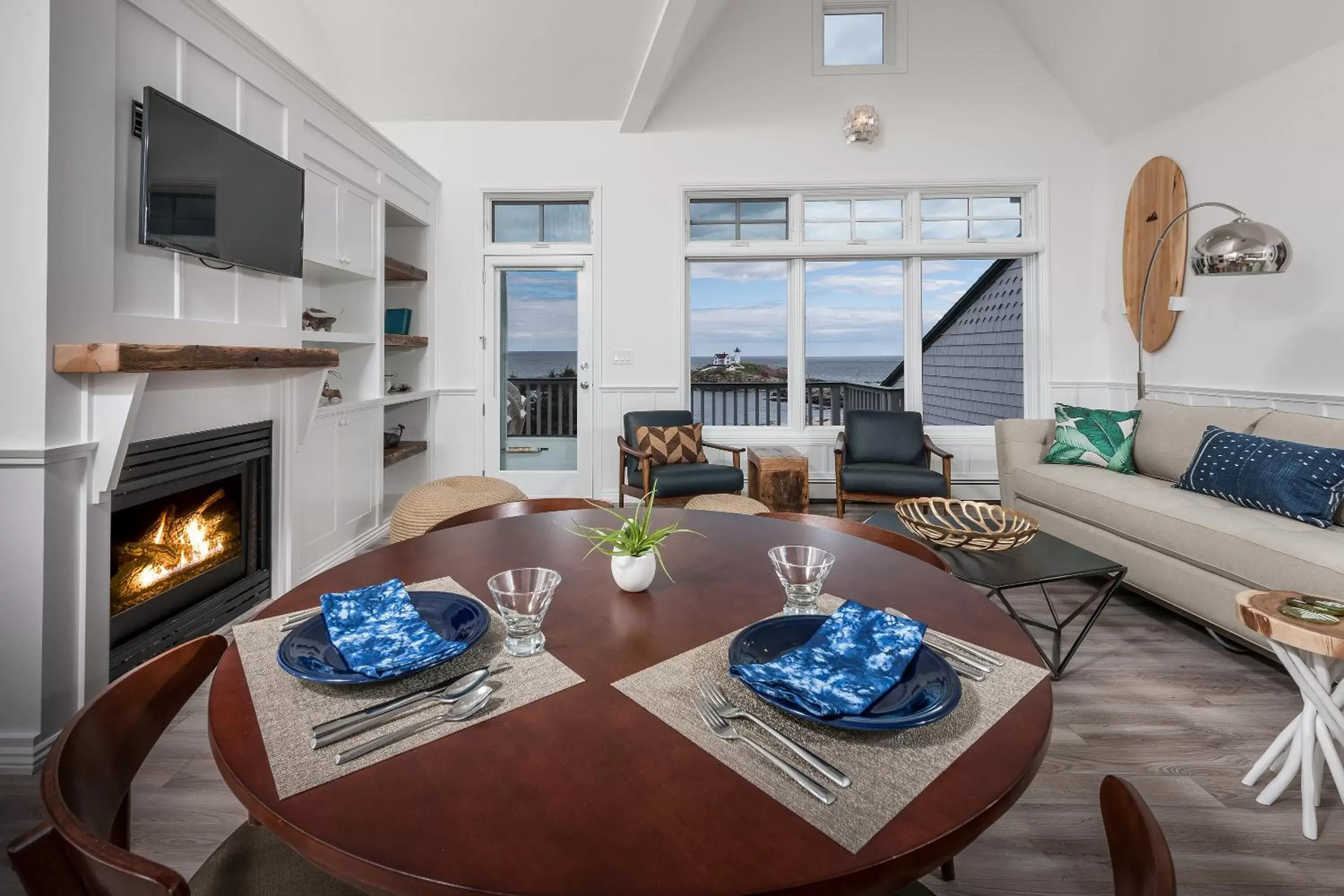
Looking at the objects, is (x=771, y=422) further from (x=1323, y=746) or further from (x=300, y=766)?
(x=300, y=766)

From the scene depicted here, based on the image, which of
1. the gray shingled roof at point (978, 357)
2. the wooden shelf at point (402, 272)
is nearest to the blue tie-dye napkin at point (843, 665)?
the wooden shelf at point (402, 272)

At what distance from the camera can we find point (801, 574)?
1.10 meters

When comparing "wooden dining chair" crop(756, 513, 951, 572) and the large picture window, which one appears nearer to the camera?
"wooden dining chair" crop(756, 513, 951, 572)

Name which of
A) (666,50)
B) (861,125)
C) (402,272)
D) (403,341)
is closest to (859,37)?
(861,125)

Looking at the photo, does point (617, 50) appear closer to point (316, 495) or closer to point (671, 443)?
point (671, 443)

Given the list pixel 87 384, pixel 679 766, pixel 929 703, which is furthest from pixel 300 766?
pixel 87 384

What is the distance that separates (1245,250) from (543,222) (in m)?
4.28

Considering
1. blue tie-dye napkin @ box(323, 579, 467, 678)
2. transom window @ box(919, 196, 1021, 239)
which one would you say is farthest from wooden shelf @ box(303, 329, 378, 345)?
transom window @ box(919, 196, 1021, 239)

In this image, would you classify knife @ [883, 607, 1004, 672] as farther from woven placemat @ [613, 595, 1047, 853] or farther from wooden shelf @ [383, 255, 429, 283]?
wooden shelf @ [383, 255, 429, 283]

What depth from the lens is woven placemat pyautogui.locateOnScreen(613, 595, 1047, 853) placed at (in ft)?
2.03

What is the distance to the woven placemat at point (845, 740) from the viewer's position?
62 cm

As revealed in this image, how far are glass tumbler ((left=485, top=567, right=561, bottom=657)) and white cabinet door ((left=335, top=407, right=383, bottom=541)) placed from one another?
10.2ft

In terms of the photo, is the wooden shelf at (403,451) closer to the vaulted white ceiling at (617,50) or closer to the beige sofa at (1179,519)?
the vaulted white ceiling at (617,50)

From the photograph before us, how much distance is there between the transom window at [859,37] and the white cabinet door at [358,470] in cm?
409
